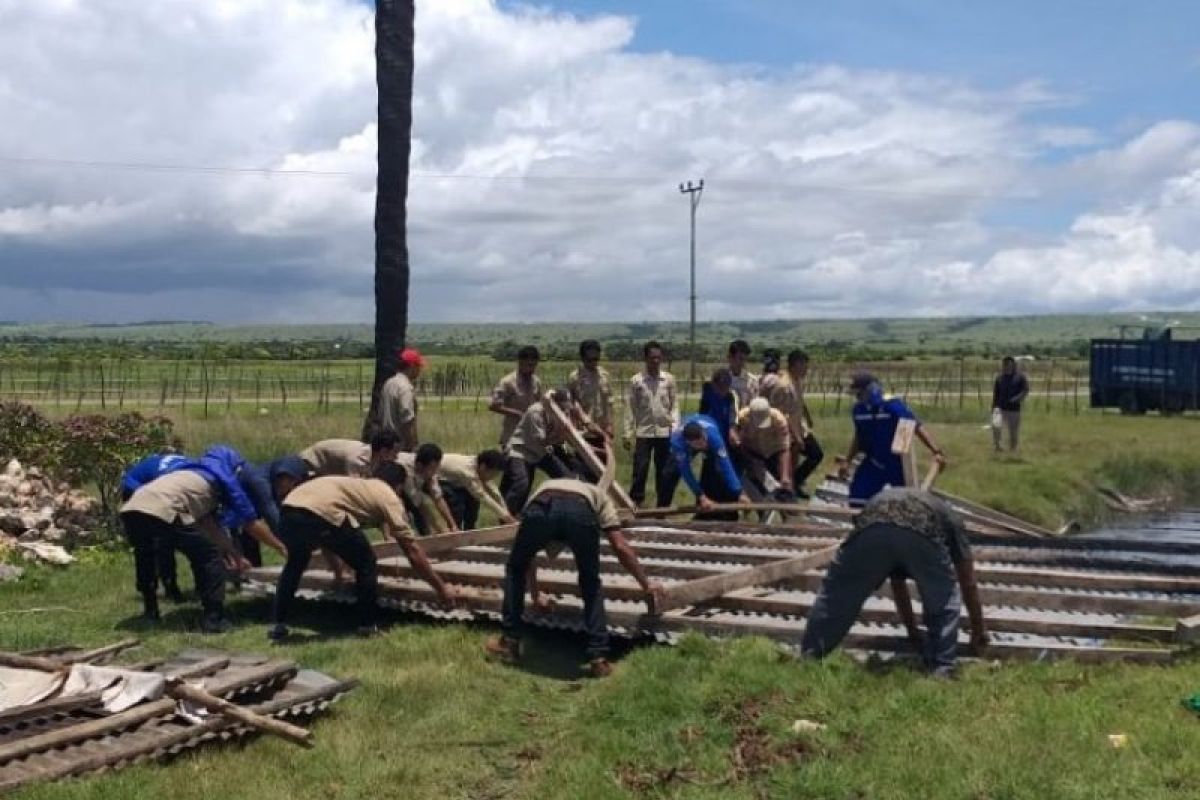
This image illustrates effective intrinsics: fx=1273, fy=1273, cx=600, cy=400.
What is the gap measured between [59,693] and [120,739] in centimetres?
58

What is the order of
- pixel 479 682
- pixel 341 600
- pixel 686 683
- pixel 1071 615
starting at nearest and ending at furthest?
pixel 686 683 < pixel 479 682 < pixel 1071 615 < pixel 341 600

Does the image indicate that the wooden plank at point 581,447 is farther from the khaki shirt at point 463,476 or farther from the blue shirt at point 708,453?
the khaki shirt at point 463,476

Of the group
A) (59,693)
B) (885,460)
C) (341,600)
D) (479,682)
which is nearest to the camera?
(59,693)

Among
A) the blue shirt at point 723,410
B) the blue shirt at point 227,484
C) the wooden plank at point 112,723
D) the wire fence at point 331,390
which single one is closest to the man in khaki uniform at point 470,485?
the blue shirt at point 227,484

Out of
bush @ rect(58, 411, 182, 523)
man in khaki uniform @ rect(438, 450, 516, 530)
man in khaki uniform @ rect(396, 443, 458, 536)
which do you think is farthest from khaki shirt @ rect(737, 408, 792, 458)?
bush @ rect(58, 411, 182, 523)

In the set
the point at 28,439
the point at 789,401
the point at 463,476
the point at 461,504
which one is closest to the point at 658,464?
the point at 789,401

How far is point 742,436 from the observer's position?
11.9 metres

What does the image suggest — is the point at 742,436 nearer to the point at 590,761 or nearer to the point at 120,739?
the point at 590,761

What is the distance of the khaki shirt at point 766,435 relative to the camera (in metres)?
11.8

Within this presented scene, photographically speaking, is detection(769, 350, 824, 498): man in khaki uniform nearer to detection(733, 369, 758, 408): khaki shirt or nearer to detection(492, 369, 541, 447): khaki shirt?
detection(733, 369, 758, 408): khaki shirt

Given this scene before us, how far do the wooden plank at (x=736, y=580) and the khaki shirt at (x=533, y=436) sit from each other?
2.82 metres

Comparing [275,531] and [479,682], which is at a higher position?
[275,531]

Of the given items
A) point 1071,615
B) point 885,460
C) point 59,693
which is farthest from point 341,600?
point 1071,615

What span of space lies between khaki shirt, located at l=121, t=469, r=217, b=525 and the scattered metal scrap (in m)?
1.42
